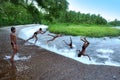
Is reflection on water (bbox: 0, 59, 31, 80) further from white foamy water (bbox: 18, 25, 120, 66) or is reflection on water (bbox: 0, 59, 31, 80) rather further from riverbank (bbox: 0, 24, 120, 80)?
white foamy water (bbox: 18, 25, 120, 66)

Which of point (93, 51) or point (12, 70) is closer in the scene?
point (12, 70)

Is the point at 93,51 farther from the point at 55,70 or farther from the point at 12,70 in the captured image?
the point at 12,70

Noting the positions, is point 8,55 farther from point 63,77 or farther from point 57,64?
point 63,77

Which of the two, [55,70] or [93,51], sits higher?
[55,70]

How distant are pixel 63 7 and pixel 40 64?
4718 millimetres

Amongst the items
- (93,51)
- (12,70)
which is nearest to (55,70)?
(12,70)

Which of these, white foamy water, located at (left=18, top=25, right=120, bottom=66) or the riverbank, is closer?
the riverbank

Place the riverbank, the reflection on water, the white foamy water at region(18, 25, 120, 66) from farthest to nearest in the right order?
the white foamy water at region(18, 25, 120, 66) → the riverbank → the reflection on water

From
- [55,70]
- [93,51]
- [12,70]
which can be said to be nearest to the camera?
[12,70]

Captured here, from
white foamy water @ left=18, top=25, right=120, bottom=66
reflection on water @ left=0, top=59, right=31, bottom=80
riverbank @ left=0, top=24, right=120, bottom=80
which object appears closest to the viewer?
reflection on water @ left=0, top=59, right=31, bottom=80

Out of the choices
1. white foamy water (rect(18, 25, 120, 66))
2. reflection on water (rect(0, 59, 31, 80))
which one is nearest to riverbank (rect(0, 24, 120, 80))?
reflection on water (rect(0, 59, 31, 80))

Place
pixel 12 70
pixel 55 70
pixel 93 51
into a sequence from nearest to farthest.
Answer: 1. pixel 12 70
2. pixel 55 70
3. pixel 93 51

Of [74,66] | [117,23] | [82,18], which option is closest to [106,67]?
[74,66]

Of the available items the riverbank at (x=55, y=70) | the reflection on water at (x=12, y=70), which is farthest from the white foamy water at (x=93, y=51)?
the reflection on water at (x=12, y=70)
